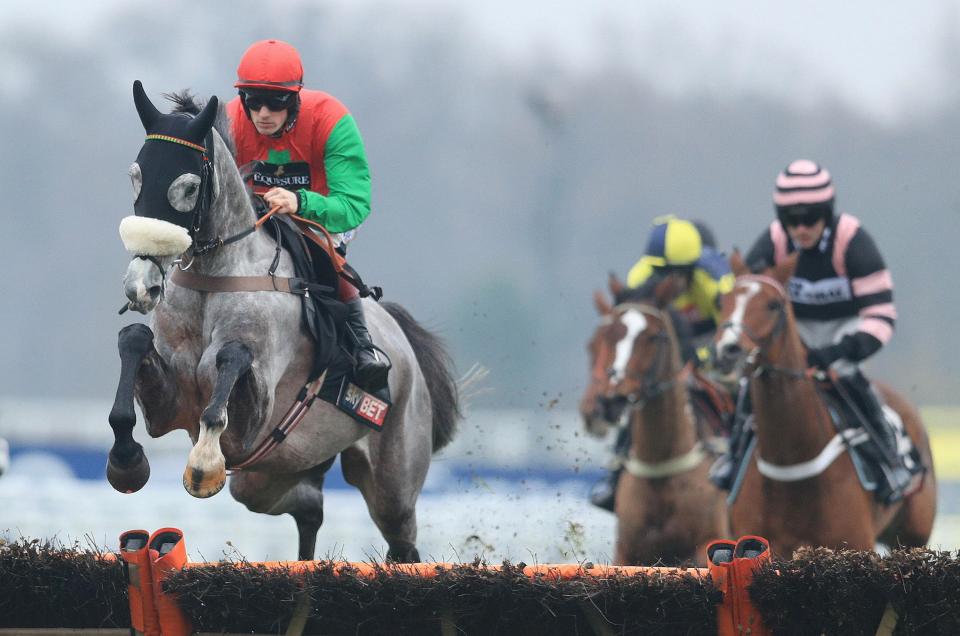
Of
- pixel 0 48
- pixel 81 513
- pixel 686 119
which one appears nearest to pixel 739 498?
pixel 81 513

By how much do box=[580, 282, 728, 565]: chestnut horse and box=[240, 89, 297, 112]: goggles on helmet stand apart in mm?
3163

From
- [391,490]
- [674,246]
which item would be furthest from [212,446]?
[674,246]

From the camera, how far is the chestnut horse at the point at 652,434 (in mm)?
7445

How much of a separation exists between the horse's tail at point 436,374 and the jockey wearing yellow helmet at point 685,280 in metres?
2.33

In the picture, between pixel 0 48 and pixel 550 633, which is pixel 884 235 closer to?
pixel 0 48

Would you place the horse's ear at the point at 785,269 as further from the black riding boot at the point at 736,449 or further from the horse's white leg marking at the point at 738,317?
the black riding boot at the point at 736,449

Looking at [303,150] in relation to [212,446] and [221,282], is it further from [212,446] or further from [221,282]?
[212,446]

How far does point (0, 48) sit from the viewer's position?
2164 centimetres

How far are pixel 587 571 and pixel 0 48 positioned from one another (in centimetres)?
2008

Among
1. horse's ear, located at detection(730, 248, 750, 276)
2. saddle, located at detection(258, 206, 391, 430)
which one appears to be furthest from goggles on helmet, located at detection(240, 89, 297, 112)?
horse's ear, located at detection(730, 248, 750, 276)

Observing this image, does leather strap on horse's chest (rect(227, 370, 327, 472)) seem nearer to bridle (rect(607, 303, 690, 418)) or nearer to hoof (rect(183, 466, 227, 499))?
hoof (rect(183, 466, 227, 499))

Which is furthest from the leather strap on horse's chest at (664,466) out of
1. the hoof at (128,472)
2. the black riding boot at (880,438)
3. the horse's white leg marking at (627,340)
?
the hoof at (128,472)

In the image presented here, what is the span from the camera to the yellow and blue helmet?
8.40 metres

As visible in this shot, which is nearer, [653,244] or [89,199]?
[653,244]
